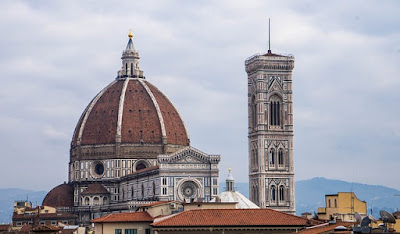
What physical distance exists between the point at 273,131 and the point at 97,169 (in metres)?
33.2

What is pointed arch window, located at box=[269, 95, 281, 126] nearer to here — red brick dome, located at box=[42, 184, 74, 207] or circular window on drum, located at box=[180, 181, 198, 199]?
circular window on drum, located at box=[180, 181, 198, 199]

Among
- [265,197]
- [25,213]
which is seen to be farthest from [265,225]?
[25,213]

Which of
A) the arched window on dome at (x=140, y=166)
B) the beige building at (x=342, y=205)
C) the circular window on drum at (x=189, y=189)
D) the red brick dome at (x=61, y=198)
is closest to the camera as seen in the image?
the beige building at (x=342, y=205)

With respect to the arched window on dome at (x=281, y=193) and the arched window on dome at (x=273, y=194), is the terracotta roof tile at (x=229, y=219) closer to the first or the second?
the arched window on dome at (x=273, y=194)

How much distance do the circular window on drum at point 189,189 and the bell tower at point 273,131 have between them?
6733 millimetres

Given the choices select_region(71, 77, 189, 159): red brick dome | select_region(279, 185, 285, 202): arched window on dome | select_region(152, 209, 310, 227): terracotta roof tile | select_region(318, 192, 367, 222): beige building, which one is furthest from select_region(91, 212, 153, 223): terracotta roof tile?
select_region(71, 77, 189, 159): red brick dome

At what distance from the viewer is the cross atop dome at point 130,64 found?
168m

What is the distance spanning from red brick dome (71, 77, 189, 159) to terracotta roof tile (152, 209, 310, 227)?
88.7 meters

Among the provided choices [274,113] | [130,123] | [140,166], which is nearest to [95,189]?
[140,166]

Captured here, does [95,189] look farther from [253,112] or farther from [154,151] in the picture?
[253,112]

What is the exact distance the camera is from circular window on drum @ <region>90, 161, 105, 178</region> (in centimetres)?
16125

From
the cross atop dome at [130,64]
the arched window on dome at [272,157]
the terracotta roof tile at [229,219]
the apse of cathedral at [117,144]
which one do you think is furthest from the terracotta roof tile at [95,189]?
the terracotta roof tile at [229,219]

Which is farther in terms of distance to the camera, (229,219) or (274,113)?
(274,113)

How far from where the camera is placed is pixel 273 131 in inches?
5453
